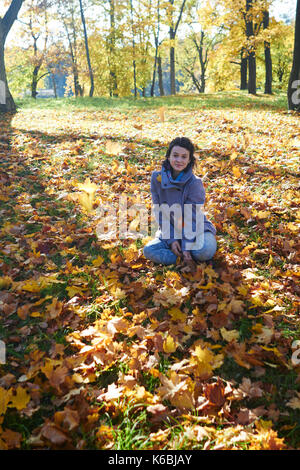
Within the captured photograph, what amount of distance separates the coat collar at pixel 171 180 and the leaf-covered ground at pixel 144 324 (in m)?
0.82

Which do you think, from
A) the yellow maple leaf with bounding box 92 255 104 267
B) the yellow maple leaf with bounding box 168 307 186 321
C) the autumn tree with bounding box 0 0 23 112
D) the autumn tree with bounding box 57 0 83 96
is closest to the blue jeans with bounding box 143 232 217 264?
the yellow maple leaf with bounding box 92 255 104 267

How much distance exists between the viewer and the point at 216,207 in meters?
4.18

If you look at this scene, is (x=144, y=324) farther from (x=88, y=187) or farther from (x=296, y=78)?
(x=296, y=78)

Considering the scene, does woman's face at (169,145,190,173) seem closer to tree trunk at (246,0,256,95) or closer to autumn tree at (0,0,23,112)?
autumn tree at (0,0,23,112)

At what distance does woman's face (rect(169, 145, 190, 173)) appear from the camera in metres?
2.96

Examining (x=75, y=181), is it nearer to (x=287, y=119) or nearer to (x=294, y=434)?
(x=294, y=434)

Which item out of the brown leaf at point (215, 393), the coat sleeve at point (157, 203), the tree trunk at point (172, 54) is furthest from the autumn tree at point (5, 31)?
the tree trunk at point (172, 54)

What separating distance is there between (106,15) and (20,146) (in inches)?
825

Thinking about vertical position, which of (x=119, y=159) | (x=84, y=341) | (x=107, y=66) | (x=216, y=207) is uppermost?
(x=107, y=66)

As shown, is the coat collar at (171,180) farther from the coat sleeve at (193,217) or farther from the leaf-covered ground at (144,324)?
the leaf-covered ground at (144,324)

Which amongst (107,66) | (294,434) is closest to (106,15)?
(107,66)

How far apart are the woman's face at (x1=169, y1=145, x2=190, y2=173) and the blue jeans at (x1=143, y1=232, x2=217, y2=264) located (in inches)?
29.3

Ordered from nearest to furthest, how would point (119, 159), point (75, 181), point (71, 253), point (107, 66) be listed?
point (71, 253) → point (75, 181) → point (119, 159) → point (107, 66)

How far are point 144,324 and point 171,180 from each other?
1507 millimetres
